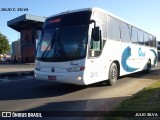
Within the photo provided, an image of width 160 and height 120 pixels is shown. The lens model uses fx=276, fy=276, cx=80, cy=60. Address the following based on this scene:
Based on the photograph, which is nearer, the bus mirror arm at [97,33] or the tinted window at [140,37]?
the bus mirror arm at [97,33]

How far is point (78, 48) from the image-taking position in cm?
1023

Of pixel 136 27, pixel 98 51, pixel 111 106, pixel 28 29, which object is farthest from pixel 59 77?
pixel 28 29

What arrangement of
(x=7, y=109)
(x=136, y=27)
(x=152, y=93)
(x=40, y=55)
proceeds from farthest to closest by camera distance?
(x=136, y=27) < (x=40, y=55) < (x=152, y=93) < (x=7, y=109)

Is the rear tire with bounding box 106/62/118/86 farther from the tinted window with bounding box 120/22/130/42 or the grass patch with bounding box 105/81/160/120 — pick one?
the grass patch with bounding box 105/81/160/120

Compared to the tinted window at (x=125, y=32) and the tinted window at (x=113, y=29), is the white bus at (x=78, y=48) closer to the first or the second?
the tinted window at (x=113, y=29)

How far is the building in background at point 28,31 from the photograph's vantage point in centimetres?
5034

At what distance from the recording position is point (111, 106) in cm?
802

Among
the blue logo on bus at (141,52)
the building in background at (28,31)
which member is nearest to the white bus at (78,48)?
the blue logo on bus at (141,52)

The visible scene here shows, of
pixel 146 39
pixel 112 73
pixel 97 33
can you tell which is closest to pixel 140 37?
pixel 146 39

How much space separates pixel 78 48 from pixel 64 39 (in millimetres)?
693

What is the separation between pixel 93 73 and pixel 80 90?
105 centimetres

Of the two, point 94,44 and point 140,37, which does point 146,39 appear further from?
point 94,44

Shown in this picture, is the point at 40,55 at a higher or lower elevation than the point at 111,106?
higher

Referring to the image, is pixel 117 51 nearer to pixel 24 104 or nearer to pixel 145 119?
pixel 24 104
